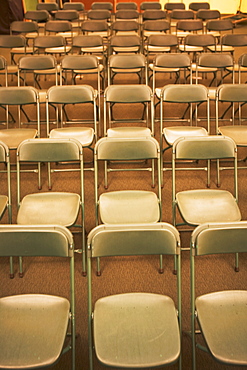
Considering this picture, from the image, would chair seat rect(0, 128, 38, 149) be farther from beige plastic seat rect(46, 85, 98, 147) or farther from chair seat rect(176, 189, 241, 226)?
chair seat rect(176, 189, 241, 226)

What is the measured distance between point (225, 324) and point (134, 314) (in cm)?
48

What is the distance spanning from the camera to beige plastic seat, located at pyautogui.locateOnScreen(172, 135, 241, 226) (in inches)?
138

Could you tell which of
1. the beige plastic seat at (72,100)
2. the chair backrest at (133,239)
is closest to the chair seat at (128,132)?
the beige plastic seat at (72,100)

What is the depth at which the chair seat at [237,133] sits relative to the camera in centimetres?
477

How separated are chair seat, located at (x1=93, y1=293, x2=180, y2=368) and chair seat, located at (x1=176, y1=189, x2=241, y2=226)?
982 millimetres

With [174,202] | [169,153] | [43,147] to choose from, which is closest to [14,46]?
[169,153]

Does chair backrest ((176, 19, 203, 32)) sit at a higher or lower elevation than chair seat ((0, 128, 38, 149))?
higher

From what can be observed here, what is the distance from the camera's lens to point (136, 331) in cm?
240

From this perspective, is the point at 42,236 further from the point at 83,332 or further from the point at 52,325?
the point at 83,332

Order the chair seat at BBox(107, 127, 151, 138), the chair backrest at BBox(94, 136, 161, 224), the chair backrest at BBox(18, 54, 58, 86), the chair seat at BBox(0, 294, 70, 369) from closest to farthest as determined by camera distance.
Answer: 1. the chair seat at BBox(0, 294, 70, 369)
2. the chair backrest at BBox(94, 136, 161, 224)
3. the chair seat at BBox(107, 127, 151, 138)
4. the chair backrest at BBox(18, 54, 58, 86)

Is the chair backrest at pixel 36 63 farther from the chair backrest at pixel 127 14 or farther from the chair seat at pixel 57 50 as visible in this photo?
the chair backrest at pixel 127 14

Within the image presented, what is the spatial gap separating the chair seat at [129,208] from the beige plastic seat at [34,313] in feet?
3.18

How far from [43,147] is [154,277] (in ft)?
4.50

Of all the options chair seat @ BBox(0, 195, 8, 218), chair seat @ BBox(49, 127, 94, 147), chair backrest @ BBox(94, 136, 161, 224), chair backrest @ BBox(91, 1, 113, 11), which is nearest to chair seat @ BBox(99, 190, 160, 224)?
chair backrest @ BBox(94, 136, 161, 224)
